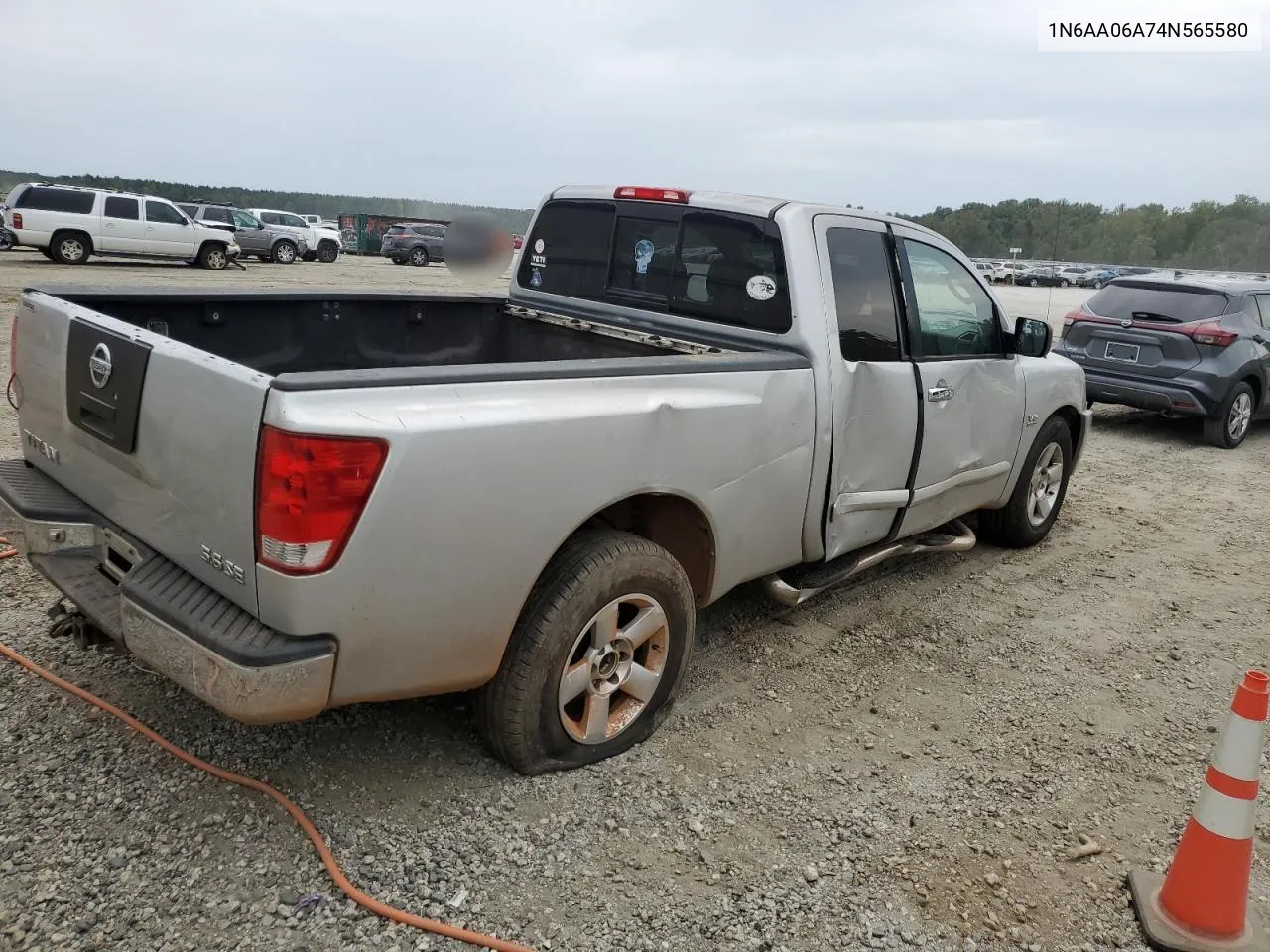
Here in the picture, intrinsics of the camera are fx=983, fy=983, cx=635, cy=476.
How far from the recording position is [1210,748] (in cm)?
362

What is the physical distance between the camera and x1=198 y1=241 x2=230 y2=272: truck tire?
23.6m

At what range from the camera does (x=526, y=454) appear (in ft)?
8.58

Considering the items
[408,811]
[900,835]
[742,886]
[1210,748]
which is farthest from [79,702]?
[1210,748]

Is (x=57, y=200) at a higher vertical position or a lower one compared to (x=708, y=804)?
higher

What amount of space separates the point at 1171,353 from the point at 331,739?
871 cm

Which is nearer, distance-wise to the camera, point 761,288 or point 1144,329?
point 761,288

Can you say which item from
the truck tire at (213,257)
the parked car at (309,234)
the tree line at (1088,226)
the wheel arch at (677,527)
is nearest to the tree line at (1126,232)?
the tree line at (1088,226)

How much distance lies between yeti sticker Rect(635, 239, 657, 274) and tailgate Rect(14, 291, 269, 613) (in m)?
2.04

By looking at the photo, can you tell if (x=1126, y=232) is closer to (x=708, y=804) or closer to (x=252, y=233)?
(x=252, y=233)

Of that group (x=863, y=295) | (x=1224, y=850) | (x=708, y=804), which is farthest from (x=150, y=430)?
(x=1224, y=850)

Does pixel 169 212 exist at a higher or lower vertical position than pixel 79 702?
higher

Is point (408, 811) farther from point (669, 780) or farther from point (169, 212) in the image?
point (169, 212)

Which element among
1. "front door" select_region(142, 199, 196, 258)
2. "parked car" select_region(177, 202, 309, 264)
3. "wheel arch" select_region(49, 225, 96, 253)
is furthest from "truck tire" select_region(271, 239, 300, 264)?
"wheel arch" select_region(49, 225, 96, 253)

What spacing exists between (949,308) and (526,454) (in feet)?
8.60
